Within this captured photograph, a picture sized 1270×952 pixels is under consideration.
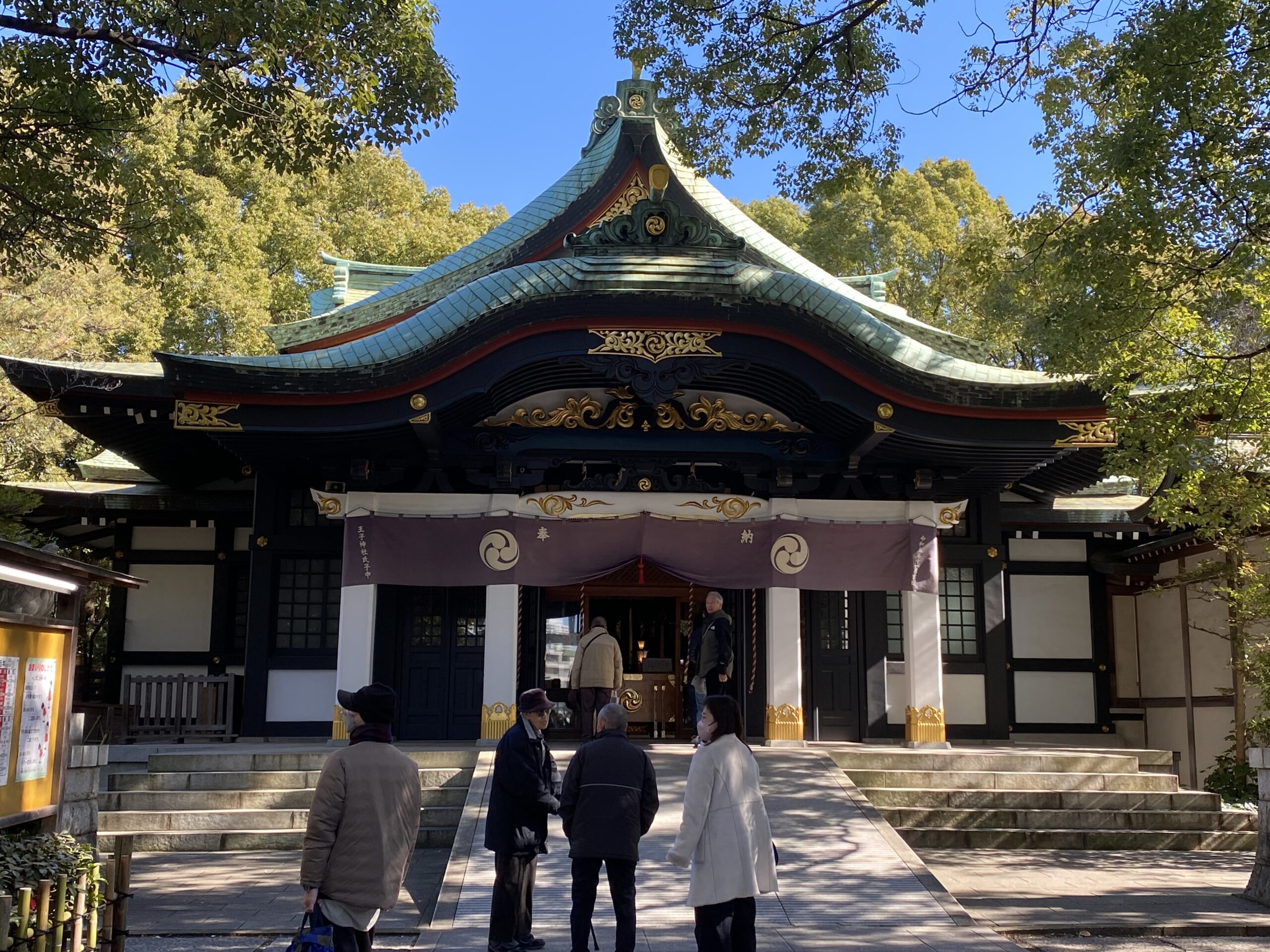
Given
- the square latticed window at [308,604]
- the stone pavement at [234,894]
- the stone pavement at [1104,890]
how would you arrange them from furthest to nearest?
the square latticed window at [308,604]
the stone pavement at [1104,890]
the stone pavement at [234,894]

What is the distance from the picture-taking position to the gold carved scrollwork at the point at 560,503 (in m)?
13.6

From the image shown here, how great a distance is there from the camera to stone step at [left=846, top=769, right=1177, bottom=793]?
11711 millimetres

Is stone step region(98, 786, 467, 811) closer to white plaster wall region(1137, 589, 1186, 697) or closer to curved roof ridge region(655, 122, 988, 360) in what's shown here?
curved roof ridge region(655, 122, 988, 360)

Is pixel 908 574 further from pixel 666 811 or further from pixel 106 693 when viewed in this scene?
pixel 106 693

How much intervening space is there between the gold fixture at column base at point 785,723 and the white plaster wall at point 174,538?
8128 millimetres

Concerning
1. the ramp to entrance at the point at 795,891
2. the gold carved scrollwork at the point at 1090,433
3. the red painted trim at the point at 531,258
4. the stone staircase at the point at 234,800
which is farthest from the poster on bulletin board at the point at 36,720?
the gold carved scrollwork at the point at 1090,433

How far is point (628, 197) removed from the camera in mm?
15391

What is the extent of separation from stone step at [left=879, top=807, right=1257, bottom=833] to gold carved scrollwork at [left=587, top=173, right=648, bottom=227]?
325 inches

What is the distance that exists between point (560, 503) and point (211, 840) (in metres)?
5.26

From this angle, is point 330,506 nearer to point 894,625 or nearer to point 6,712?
point 894,625

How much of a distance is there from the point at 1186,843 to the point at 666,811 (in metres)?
5.10

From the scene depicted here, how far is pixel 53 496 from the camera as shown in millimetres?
15234

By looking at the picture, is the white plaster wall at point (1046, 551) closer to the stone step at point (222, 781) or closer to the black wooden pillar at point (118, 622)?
the stone step at point (222, 781)

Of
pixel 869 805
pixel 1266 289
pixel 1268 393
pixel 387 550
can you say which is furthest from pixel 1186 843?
pixel 387 550
